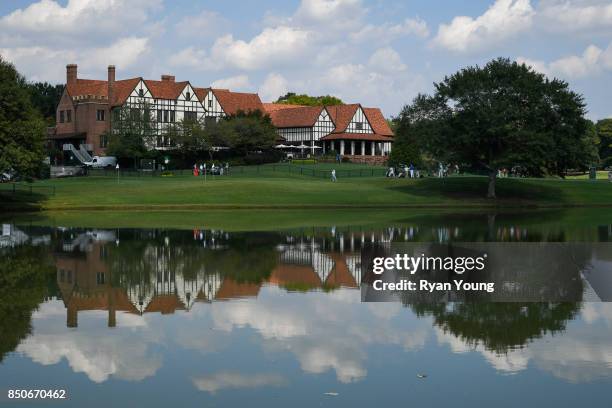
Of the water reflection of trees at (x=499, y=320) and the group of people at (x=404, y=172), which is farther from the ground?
the group of people at (x=404, y=172)

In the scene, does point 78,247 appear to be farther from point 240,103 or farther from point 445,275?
point 240,103

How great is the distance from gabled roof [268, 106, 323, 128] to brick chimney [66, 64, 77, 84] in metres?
29.7

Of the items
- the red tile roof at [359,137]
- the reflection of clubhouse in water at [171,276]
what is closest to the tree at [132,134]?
the red tile roof at [359,137]

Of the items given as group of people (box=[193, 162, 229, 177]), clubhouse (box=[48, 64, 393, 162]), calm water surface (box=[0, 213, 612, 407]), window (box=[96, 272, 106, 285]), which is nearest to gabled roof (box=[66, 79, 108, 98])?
clubhouse (box=[48, 64, 393, 162])

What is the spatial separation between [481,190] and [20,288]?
5920 centimetres

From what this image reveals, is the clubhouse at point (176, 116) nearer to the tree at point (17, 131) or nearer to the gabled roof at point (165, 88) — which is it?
the gabled roof at point (165, 88)

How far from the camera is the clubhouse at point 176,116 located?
113375mm

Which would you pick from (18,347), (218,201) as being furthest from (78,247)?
(218,201)

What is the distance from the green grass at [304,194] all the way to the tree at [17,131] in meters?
3.89

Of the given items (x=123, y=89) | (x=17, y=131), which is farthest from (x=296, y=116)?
(x=17, y=131)

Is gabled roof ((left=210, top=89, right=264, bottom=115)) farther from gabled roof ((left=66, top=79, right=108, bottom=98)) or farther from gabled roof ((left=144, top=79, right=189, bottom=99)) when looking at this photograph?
gabled roof ((left=66, top=79, right=108, bottom=98))

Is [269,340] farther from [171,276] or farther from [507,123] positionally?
[507,123]

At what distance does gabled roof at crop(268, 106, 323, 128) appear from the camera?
127 metres

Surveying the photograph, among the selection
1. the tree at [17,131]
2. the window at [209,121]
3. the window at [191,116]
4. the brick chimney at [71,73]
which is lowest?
the tree at [17,131]
